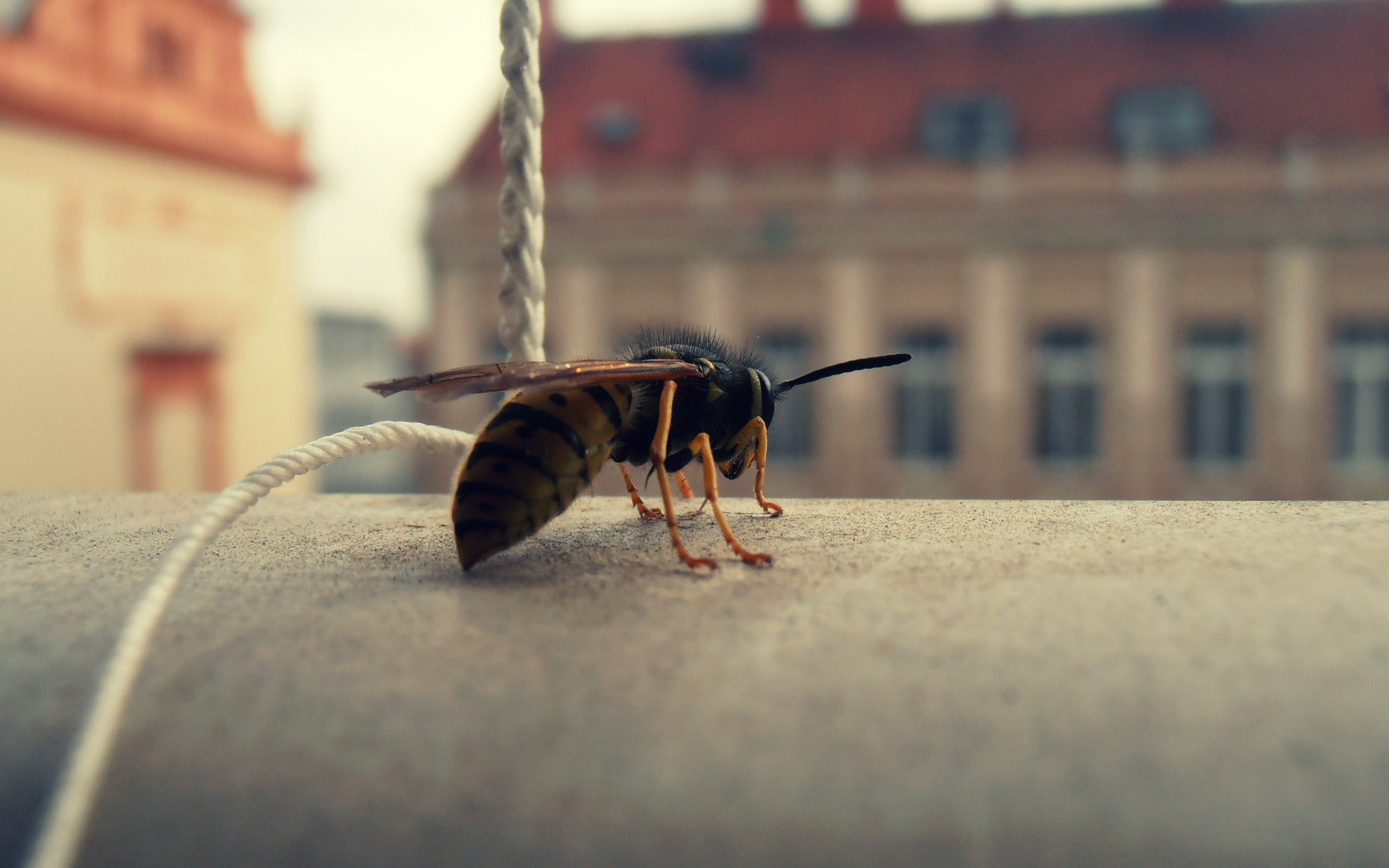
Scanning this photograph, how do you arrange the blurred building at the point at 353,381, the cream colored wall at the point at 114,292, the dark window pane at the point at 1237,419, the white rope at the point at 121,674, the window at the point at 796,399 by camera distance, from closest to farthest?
1. the white rope at the point at 121,674
2. the cream colored wall at the point at 114,292
3. the dark window pane at the point at 1237,419
4. the window at the point at 796,399
5. the blurred building at the point at 353,381

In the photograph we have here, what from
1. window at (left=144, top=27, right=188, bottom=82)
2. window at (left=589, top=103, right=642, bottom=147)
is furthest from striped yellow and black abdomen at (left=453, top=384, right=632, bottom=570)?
window at (left=589, top=103, right=642, bottom=147)

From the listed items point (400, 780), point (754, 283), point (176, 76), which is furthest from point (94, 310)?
point (400, 780)

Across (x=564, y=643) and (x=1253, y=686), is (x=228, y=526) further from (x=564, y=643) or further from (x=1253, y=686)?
(x=1253, y=686)

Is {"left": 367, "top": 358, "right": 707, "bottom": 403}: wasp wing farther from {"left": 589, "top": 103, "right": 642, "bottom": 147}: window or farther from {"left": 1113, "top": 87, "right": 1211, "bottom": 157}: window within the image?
{"left": 589, "top": 103, "right": 642, "bottom": 147}: window

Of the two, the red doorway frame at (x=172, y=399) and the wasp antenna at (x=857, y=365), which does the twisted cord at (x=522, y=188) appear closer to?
the wasp antenna at (x=857, y=365)

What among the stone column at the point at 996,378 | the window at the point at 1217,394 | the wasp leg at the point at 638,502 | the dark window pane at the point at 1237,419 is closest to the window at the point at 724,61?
the stone column at the point at 996,378
